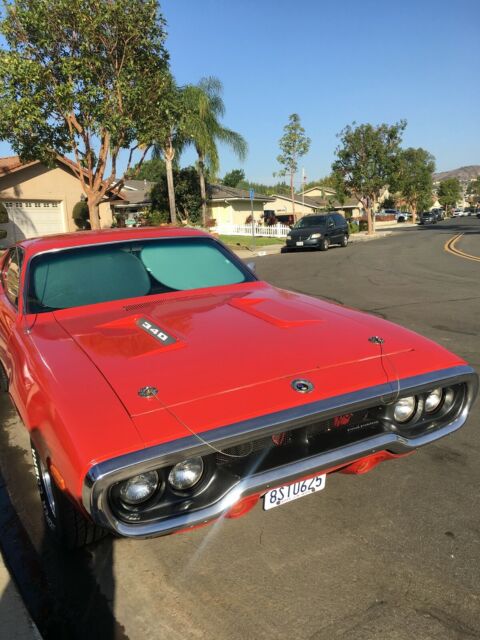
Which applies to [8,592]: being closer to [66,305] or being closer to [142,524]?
[142,524]

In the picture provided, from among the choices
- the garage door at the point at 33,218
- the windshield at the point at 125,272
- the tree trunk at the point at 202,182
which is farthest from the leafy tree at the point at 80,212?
the windshield at the point at 125,272

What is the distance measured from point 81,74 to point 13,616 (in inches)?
610

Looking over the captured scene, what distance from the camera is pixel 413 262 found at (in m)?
15.8

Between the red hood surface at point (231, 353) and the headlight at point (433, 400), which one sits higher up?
the red hood surface at point (231, 353)

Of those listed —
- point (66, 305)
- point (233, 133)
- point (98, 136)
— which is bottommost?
point (66, 305)

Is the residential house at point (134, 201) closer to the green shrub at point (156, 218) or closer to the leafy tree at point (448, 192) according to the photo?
the green shrub at point (156, 218)

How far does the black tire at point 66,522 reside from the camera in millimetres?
2270

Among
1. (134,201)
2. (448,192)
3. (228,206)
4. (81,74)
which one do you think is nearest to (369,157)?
(228,206)

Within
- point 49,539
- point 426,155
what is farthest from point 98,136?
point 426,155

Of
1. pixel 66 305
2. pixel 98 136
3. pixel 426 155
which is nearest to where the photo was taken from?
pixel 66 305

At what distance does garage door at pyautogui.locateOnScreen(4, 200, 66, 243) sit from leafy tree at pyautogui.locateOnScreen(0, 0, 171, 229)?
6.84m

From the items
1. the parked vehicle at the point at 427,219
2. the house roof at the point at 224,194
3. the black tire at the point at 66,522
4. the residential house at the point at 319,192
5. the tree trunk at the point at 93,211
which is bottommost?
the parked vehicle at the point at 427,219

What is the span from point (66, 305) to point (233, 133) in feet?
95.4

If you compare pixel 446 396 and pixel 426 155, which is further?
pixel 426 155
